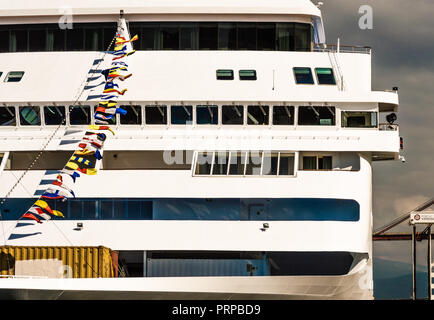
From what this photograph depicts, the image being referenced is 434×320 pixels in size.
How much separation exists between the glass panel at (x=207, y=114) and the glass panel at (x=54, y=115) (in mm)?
5091

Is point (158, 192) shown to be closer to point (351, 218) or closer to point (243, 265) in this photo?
point (243, 265)

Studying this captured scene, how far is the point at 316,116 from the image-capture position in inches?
1834

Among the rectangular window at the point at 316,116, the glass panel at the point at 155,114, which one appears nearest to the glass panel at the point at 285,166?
the rectangular window at the point at 316,116

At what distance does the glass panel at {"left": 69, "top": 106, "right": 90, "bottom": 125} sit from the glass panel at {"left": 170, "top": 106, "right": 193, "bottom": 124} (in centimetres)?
317

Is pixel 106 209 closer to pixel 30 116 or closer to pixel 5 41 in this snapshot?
pixel 30 116

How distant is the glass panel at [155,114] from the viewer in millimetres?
46688

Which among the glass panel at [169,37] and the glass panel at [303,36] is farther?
the glass panel at [303,36]

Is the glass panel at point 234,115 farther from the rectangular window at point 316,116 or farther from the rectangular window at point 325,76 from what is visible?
the rectangular window at point 325,76

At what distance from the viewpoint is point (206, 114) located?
4644cm

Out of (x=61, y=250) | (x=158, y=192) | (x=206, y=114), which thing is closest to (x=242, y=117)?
(x=206, y=114)

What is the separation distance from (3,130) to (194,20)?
8.55 metres

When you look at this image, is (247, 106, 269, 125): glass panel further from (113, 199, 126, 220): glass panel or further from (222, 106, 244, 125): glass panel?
(113, 199, 126, 220): glass panel

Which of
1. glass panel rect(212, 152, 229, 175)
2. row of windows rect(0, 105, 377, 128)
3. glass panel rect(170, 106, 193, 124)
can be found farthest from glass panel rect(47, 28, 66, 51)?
glass panel rect(212, 152, 229, 175)

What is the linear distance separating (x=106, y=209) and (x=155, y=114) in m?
4.41
